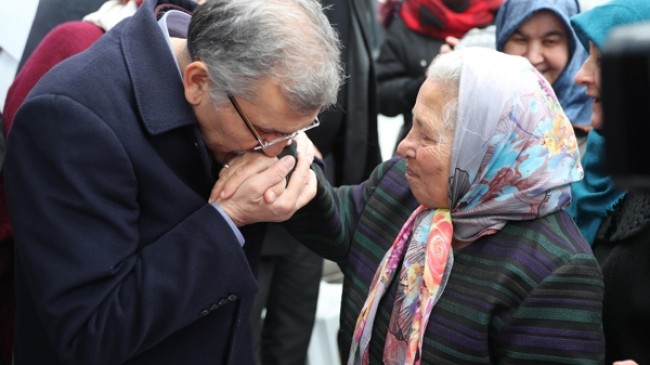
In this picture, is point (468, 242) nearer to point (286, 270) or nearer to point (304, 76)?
point (304, 76)

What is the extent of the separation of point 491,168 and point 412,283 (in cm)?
35

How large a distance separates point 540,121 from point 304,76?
0.61 m

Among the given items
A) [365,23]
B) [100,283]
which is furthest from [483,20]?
[100,283]

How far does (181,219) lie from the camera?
191 centimetres

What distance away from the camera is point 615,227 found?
2.41m

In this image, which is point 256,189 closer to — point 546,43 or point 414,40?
point 546,43

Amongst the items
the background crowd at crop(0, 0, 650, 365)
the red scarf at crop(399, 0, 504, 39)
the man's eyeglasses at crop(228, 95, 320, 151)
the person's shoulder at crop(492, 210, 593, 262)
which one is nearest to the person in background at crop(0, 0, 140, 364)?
the background crowd at crop(0, 0, 650, 365)

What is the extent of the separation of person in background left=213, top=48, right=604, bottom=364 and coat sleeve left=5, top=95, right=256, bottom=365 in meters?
0.17

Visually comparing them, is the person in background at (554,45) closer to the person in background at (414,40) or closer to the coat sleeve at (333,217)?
the person in background at (414,40)

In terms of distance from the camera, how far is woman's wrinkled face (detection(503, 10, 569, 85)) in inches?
126

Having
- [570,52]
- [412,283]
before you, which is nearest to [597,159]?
[570,52]

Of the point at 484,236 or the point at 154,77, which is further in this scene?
the point at 484,236

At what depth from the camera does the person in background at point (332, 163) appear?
358 centimetres

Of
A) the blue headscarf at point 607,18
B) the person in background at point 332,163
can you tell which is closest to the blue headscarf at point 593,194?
the blue headscarf at point 607,18
